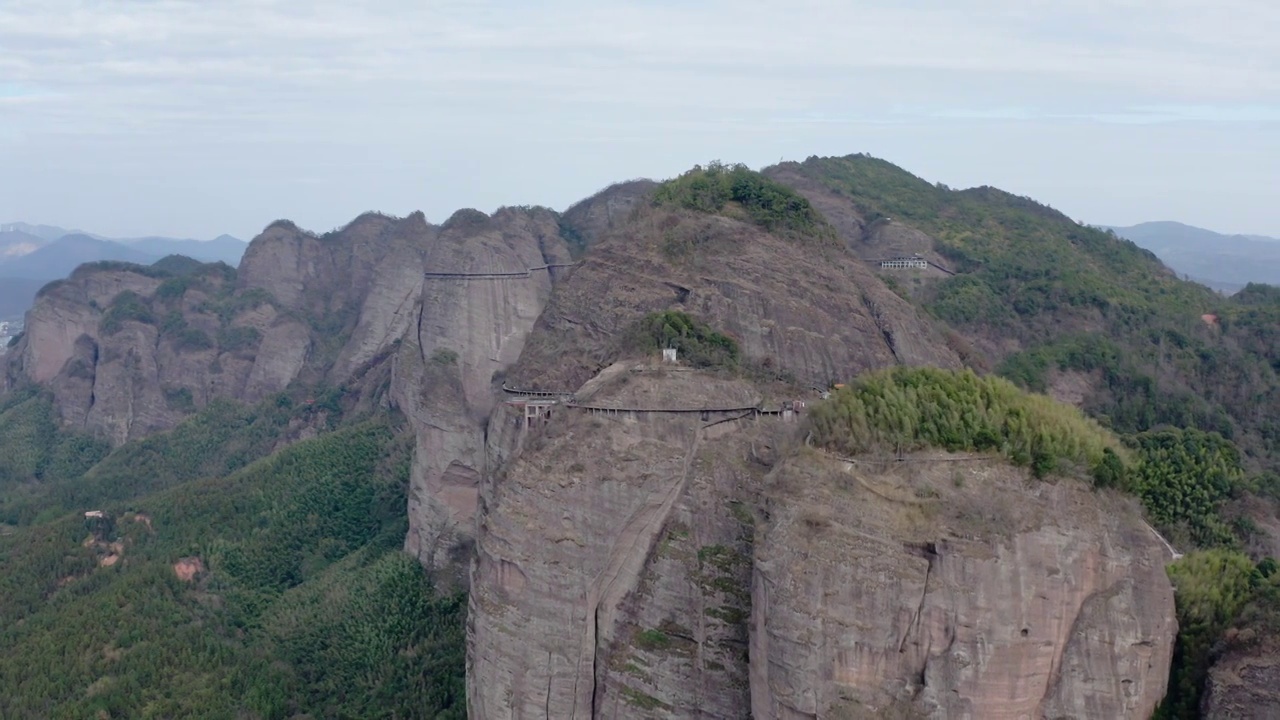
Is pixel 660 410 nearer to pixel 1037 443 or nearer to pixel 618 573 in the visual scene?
pixel 618 573

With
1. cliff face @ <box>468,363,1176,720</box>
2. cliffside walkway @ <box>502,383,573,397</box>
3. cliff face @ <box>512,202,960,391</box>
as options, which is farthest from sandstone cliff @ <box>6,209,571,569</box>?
cliff face @ <box>468,363,1176,720</box>

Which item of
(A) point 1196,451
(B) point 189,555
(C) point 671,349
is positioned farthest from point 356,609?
(A) point 1196,451

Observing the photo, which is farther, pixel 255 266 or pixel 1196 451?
pixel 255 266

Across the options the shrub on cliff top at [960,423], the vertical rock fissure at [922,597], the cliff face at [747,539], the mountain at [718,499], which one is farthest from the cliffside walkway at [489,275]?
the vertical rock fissure at [922,597]

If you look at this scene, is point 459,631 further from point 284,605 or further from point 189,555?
point 189,555

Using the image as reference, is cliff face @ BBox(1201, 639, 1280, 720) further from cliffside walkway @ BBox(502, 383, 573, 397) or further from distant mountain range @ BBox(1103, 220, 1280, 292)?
distant mountain range @ BBox(1103, 220, 1280, 292)
